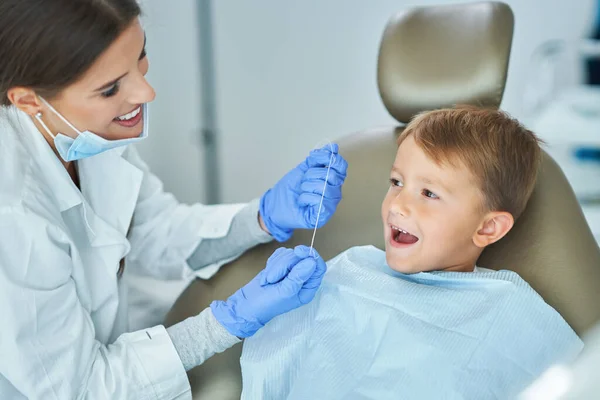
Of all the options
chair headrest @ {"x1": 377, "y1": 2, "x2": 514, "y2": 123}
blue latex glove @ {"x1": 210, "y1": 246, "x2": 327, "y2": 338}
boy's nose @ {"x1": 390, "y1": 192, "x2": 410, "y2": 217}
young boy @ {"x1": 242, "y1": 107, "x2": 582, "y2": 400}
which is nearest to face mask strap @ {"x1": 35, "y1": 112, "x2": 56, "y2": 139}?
blue latex glove @ {"x1": 210, "y1": 246, "x2": 327, "y2": 338}

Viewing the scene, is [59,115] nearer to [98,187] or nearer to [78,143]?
[78,143]

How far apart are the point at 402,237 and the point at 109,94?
649 millimetres

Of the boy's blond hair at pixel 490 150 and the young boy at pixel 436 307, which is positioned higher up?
the boy's blond hair at pixel 490 150

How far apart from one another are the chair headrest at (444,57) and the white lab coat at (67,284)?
65 cm

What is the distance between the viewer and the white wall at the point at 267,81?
2945 mm

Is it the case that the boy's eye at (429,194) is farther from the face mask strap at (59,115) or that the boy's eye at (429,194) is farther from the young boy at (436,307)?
the face mask strap at (59,115)

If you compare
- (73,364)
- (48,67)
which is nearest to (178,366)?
(73,364)

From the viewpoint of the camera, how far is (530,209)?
1.41 metres

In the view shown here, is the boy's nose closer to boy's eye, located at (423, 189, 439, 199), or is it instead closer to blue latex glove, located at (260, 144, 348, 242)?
boy's eye, located at (423, 189, 439, 199)

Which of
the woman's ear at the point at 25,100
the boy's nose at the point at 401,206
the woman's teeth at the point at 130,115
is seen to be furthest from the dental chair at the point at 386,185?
the woman's ear at the point at 25,100

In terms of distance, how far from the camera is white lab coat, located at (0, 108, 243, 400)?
115 cm

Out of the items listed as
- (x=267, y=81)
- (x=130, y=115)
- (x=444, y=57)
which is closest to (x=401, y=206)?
(x=444, y=57)

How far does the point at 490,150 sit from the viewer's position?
1.31 metres

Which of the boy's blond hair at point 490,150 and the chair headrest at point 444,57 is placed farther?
the chair headrest at point 444,57
